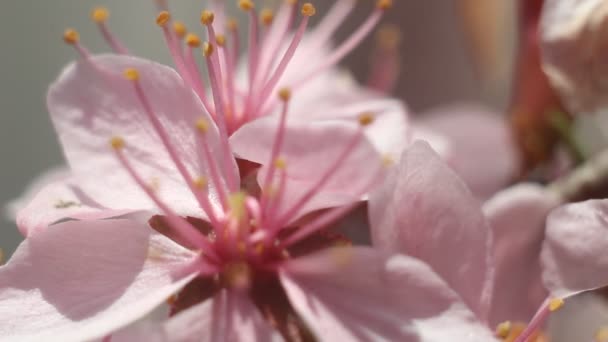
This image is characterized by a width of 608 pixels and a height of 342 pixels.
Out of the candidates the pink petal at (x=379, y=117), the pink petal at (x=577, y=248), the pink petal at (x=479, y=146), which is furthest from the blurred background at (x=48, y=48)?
the pink petal at (x=577, y=248)

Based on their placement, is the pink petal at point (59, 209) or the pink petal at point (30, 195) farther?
the pink petal at point (30, 195)

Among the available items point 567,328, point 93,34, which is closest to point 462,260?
point 567,328

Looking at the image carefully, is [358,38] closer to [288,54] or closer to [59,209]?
[288,54]

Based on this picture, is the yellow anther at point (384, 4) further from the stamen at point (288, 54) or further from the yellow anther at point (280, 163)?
the yellow anther at point (280, 163)

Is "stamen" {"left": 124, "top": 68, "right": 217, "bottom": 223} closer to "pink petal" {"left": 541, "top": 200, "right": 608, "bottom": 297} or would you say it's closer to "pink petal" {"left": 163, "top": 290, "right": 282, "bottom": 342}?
"pink petal" {"left": 163, "top": 290, "right": 282, "bottom": 342}

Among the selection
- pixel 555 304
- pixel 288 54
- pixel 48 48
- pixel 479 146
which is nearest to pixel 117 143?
pixel 288 54
